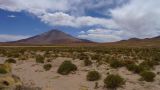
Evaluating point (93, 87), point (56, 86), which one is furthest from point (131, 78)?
point (56, 86)

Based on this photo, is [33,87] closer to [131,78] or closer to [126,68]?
[131,78]

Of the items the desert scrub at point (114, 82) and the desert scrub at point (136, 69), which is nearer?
the desert scrub at point (114, 82)

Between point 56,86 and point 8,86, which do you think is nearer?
point 8,86

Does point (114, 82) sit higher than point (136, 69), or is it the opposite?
point (136, 69)

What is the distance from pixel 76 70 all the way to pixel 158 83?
746cm

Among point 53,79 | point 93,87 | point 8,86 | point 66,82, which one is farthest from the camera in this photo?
point 53,79

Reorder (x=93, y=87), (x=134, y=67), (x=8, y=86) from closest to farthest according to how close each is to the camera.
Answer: (x=8, y=86)
(x=93, y=87)
(x=134, y=67)

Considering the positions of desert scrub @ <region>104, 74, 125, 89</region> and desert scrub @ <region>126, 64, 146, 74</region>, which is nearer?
desert scrub @ <region>104, 74, 125, 89</region>

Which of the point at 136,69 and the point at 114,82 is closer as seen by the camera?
the point at 114,82

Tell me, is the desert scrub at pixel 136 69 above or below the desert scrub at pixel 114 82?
above

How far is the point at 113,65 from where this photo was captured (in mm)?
24609

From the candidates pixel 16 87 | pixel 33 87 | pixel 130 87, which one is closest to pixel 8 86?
pixel 16 87

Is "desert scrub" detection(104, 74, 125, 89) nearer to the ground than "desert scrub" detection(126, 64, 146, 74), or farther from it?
nearer to the ground

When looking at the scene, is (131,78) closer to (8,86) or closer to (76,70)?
(76,70)
